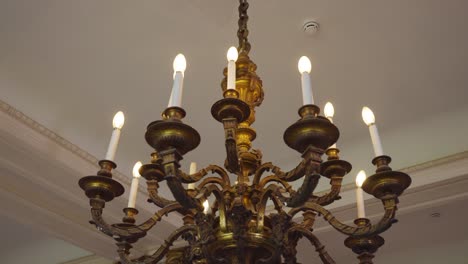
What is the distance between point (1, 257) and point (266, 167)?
5.38 m

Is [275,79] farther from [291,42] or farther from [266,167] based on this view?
[266,167]

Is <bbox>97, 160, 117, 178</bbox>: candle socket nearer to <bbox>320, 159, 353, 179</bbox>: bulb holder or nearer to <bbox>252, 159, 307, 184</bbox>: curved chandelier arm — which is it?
<bbox>252, 159, 307, 184</bbox>: curved chandelier arm

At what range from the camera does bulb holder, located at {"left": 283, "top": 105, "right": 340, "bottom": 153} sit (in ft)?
4.15

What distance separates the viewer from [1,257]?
598cm

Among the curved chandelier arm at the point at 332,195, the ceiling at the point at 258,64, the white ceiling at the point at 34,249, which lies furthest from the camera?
the white ceiling at the point at 34,249

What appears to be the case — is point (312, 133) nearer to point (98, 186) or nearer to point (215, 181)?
point (215, 181)

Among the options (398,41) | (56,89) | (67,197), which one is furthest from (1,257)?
(398,41)

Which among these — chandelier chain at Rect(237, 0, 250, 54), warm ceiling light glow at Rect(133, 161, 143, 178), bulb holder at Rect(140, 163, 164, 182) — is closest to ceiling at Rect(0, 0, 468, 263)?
chandelier chain at Rect(237, 0, 250, 54)

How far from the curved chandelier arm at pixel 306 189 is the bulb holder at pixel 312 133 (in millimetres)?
79

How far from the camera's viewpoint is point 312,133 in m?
1.26

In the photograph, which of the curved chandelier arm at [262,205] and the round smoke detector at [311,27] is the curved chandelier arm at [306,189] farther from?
the round smoke detector at [311,27]

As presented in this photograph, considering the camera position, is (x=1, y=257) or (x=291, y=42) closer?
(x=291, y=42)

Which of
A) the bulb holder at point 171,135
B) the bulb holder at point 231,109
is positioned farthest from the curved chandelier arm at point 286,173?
the bulb holder at point 171,135

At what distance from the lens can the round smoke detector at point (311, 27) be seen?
289 cm
